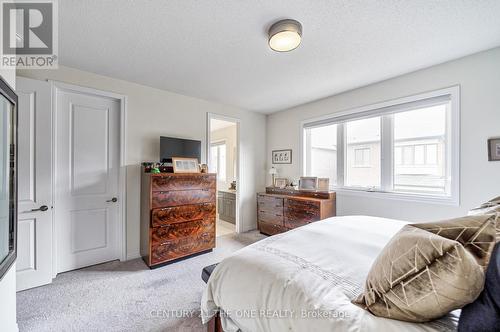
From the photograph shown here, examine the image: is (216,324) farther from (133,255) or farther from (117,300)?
(133,255)

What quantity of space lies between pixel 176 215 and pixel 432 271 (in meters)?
2.71

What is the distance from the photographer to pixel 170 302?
77.9 inches

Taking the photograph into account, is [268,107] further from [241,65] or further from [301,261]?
[301,261]

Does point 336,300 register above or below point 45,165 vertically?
below

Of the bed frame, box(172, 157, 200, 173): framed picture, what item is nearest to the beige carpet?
the bed frame

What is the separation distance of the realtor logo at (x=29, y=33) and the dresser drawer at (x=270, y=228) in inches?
146

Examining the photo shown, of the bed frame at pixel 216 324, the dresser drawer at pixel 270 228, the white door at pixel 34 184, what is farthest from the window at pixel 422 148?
the white door at pixel 34 184

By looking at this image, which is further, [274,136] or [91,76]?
[274,136]

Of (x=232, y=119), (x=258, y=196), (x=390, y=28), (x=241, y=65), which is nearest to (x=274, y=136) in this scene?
(x=232, y=119)

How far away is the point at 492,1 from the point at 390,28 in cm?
64

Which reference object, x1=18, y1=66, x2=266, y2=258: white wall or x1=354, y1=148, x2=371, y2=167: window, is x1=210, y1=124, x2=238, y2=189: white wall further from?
x1=354, y1=148, x2=371, y2=167: window

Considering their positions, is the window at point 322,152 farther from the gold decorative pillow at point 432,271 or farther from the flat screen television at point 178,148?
the gold decorative pillow at point 432,271

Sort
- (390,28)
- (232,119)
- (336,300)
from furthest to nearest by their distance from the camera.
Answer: (232,119) < (390,28) < (336,300)

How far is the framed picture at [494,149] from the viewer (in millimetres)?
2066
